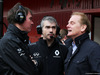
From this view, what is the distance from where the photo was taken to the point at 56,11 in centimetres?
865

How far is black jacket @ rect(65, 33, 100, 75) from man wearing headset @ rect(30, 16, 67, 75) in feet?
1.53

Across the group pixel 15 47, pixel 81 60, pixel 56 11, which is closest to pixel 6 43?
pixel 15 47

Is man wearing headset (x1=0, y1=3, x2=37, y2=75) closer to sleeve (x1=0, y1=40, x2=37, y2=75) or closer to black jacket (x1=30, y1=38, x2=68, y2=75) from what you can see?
sleeve (x1=0, y1=40, x2=37, y2=75)

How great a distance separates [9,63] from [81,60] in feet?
3.16

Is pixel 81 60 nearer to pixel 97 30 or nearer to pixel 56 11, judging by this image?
pixel 97 30

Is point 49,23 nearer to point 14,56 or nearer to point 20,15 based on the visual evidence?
point 20,15

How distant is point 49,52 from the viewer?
2984 mm

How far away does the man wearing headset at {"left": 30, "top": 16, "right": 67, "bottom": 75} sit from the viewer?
9.44ft

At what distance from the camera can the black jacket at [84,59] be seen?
2.16 metres

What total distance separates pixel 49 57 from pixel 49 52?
0.31 feet

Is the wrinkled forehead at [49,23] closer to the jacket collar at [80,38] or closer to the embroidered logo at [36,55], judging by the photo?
the embroidered logo at [36,55]

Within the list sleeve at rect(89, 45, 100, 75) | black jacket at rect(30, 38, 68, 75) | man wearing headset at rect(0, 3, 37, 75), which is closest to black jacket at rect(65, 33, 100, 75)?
sleeve at rect(89, 45, 100, 75)

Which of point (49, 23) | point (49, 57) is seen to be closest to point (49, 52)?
point (49, 57)

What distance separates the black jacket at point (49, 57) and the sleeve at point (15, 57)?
2.76 feet
